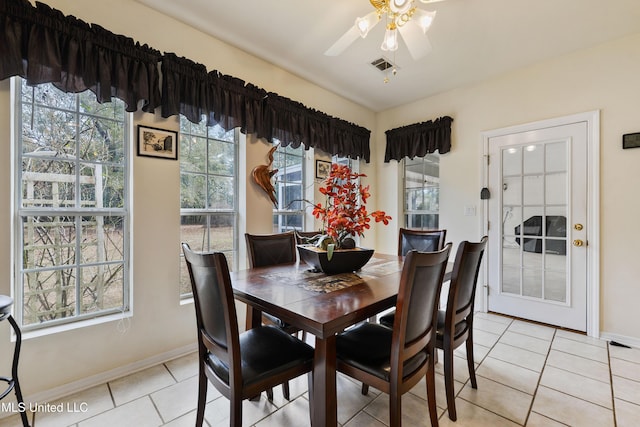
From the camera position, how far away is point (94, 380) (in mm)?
1948

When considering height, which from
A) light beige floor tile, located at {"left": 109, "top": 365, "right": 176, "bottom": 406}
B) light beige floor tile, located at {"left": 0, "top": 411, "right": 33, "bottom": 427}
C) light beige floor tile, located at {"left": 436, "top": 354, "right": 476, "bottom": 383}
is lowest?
light beige floor tile, located at {"left": 0, "top": 411, "right": 33, "bottom": 427}

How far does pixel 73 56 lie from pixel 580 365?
4145mm

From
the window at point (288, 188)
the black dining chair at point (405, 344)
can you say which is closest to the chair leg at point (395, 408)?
the black dining chair at point (405, 344)

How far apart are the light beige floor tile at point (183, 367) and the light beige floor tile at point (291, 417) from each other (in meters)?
0.78

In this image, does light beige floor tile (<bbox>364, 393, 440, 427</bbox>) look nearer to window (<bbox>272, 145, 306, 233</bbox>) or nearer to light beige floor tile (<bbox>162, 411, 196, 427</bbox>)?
light beige floor tile (<bbox>162, 411, 196, 427</bbox>)

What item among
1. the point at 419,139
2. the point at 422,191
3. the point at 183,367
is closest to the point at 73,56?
the point at 183,367

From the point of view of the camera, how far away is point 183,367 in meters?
2.20

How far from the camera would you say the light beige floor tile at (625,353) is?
7.54 feet

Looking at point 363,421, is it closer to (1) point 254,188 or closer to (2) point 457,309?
(2) point 457,309

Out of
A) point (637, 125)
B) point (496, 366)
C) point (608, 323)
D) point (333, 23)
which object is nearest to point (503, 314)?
point (608, 323)

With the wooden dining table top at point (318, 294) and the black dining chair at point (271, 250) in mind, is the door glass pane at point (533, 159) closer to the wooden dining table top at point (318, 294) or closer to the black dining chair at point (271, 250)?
the wooden dining table top at point (318, 294)

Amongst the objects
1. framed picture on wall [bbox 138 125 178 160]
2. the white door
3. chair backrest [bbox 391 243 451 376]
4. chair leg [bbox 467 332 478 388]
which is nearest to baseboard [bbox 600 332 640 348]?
the white door

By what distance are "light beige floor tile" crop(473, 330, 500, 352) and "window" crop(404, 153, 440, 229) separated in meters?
1.44

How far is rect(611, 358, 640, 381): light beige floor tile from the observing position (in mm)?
2057
